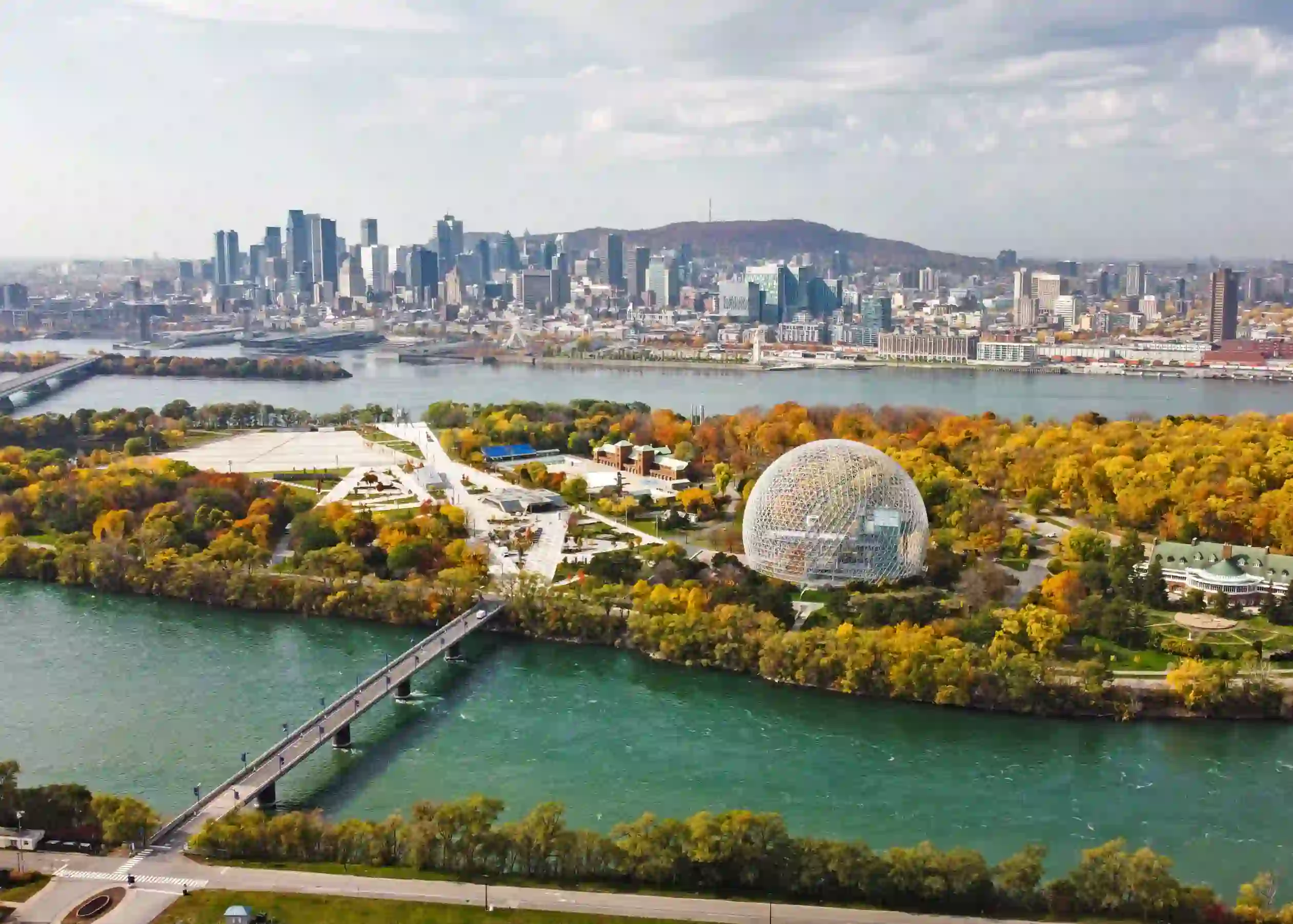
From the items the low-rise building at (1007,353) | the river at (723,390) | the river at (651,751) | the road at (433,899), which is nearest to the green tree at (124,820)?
the road at (433,899)

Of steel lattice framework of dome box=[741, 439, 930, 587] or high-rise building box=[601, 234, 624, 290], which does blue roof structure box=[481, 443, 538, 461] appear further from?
high-rise building box=[601, 234, 624, 290]

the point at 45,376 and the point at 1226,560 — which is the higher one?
the point at 45,376

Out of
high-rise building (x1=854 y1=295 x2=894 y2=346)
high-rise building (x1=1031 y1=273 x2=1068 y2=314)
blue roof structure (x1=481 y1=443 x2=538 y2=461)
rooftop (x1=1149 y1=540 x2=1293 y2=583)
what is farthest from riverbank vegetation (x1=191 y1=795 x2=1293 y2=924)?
high-rise building (x1=1031 y1=273 x2=1068 y2=314)

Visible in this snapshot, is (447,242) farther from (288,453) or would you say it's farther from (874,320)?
(288,453)

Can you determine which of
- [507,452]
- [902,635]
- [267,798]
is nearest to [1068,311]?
[507,452]

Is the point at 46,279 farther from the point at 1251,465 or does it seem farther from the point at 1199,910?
the point at 1199,910
